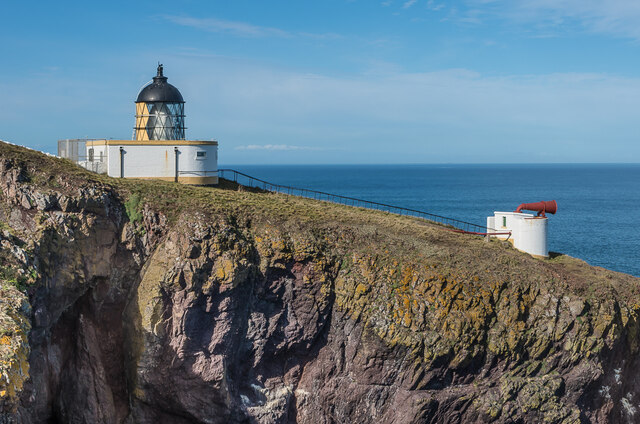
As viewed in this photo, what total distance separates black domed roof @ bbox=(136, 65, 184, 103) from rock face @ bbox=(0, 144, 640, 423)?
1065 centimetres

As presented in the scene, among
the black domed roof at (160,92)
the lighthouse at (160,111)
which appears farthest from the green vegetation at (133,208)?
the black domed roof at (160,92)

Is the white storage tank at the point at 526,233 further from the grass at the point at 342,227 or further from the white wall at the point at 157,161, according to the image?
the white wall at the point at 157,161

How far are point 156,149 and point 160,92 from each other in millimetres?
4446

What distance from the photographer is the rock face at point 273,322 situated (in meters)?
33.1

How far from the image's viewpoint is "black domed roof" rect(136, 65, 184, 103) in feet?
151

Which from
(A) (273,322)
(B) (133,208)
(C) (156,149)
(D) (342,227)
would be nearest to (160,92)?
(C) (156,149)

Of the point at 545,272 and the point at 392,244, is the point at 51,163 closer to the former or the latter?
the point at 392,244

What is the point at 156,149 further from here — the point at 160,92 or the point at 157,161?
the point at 160,92

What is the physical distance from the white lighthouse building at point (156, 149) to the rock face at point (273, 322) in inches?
263

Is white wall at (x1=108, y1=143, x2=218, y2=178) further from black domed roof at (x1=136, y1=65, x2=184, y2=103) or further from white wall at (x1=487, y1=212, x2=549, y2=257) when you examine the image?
white wall at (x1=487, y1=212, x2=549, y2=257)

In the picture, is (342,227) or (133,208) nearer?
(133,208)

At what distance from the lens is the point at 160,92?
4594 cm

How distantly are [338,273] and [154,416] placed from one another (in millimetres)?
12143

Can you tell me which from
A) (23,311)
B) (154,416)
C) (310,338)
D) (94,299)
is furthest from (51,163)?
(310,338)
